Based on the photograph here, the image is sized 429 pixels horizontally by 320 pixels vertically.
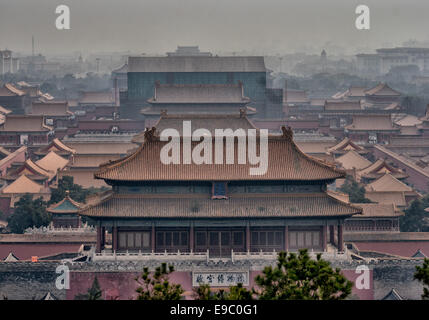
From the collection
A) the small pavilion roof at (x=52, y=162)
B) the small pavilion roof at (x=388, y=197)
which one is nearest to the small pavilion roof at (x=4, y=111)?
the small pavilion roof at (x=52, y=162)

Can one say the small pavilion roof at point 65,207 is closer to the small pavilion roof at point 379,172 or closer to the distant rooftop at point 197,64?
the small pavilion roof at point 379,172

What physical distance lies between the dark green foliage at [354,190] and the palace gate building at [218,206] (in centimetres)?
1026

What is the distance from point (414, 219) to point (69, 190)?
18218 mm

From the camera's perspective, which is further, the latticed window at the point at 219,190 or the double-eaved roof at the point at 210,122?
the double-eaved roof at the point at 210,122

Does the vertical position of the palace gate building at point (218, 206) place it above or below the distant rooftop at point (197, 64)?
below

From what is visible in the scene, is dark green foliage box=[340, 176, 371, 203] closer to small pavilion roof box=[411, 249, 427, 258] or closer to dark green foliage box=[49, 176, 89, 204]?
small pavilion roof box=[411, 249, 427, 258]

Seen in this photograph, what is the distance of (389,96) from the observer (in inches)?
3962

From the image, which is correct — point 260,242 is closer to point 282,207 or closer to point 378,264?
point 282,207

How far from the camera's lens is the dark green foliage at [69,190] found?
1831 inches

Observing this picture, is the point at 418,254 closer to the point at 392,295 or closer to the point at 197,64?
the point at 392,295

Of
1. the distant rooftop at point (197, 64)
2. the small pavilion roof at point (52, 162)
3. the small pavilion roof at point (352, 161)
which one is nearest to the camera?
the small pavilion roof at point (352, 161)

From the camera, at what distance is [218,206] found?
33.7 m

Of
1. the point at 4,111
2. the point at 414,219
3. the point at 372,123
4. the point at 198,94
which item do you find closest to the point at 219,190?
→ the point at 414,219
